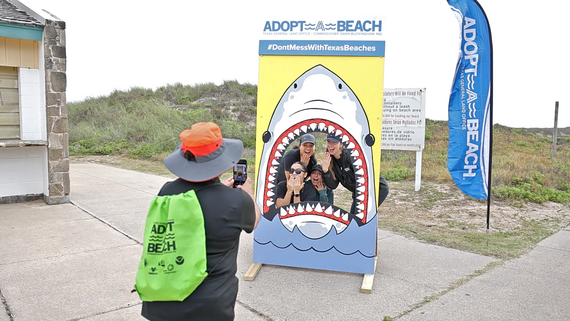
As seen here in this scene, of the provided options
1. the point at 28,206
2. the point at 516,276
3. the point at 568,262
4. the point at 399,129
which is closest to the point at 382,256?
the point at 516,276

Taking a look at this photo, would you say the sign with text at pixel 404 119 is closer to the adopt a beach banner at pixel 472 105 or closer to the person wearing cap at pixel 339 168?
the adopt a beach banner at pixel 472 105

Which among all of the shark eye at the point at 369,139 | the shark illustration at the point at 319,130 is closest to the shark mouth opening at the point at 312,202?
the shark illustration at the point at 319,130

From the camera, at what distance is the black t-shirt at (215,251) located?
2389mm

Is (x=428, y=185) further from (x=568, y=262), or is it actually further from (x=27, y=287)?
(x=27, y=287)

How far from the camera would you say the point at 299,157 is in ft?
17.1

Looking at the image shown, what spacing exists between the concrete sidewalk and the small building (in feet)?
5.77

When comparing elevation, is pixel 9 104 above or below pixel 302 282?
above

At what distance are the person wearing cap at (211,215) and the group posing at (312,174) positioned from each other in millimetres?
2419

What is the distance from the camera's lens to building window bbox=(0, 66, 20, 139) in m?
8.38

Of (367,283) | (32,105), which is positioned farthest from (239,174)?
(32,105)

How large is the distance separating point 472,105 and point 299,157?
2286 millimetres

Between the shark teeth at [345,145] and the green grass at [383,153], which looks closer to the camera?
the shark teeth at [345,145]

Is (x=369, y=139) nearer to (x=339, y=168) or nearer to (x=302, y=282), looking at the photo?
(x=339, y=168)

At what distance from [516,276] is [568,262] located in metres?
1.09
